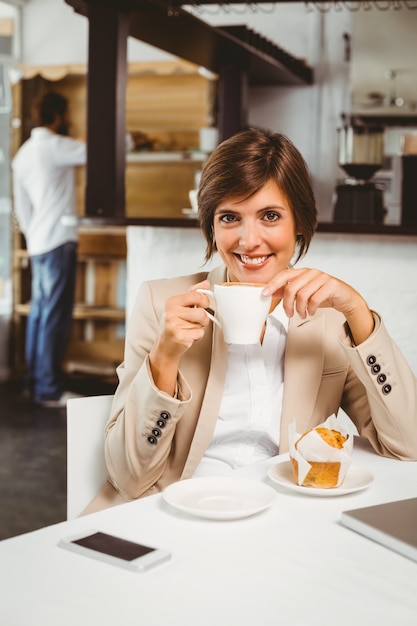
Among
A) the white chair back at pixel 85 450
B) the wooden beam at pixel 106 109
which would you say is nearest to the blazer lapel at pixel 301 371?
the white chair back at pixel 85 450

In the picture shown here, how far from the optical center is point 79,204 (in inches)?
254

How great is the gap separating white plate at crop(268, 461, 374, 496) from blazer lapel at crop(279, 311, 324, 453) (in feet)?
0.68

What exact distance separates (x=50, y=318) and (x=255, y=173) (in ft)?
13.5

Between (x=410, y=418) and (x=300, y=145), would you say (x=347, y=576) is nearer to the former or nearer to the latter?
(x=410, y=418)

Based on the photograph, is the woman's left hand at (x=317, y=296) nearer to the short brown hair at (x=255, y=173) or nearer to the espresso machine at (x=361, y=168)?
the short brown hair at (x=255, y=173)

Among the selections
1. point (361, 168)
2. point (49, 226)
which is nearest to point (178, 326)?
point (361, 168)

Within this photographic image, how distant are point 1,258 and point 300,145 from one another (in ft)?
7.63

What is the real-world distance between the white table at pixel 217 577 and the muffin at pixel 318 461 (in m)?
0.09

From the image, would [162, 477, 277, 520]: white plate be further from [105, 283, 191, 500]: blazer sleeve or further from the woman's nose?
the woman's nose

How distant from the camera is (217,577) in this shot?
1007 millimetres

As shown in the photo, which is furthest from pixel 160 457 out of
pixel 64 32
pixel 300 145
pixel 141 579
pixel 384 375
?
pixel 64 32

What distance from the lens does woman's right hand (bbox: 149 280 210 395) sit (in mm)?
1499

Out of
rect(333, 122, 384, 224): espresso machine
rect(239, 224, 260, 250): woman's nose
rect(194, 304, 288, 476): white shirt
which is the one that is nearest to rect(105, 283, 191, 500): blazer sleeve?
rect(194, 304, 288, 476): white shirt

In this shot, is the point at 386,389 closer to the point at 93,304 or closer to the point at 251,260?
the point at 251,260
